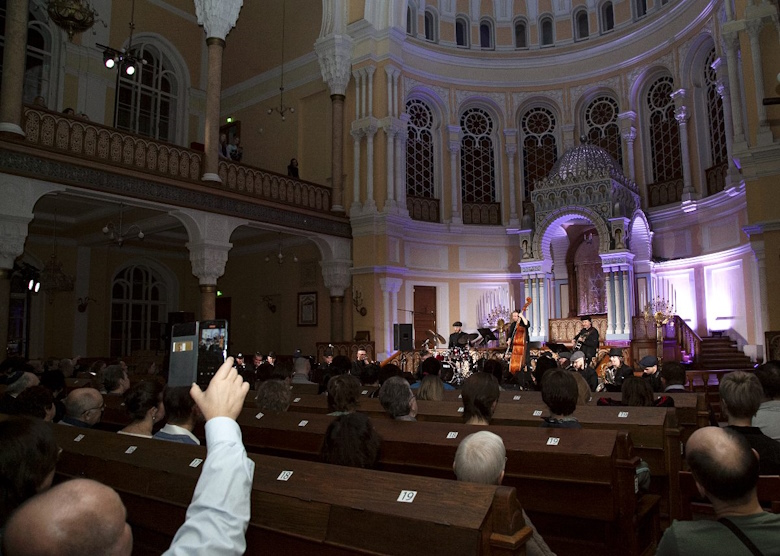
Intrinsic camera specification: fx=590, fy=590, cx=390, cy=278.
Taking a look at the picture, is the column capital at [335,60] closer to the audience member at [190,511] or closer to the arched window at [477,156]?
the arched window at [477,156]

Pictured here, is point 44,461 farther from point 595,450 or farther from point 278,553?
point 595,450

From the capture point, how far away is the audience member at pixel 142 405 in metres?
3.90

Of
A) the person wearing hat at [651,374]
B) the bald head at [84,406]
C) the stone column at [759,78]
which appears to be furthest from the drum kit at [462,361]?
the bald head at [84,406]

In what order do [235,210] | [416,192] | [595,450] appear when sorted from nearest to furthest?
[595,450] → [235,210] → [416,192]

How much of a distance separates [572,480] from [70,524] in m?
2.71

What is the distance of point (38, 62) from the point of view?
16.2m

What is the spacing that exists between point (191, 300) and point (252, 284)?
2519 mm

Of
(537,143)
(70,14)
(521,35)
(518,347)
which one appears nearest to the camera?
(70,14)

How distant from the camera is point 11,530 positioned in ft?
4.12

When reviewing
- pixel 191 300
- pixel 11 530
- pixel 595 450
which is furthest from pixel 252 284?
pixel 11 530

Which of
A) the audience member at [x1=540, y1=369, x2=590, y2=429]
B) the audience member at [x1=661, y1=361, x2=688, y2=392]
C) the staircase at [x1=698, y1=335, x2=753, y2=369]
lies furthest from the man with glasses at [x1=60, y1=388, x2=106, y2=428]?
the staircase at [x1=698, y1=335, x2=753, y2=369]

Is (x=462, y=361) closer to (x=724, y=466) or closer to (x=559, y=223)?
(x=559, y=223)

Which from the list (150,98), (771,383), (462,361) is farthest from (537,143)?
(771,383)

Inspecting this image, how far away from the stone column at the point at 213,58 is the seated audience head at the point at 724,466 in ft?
A: 43.0
